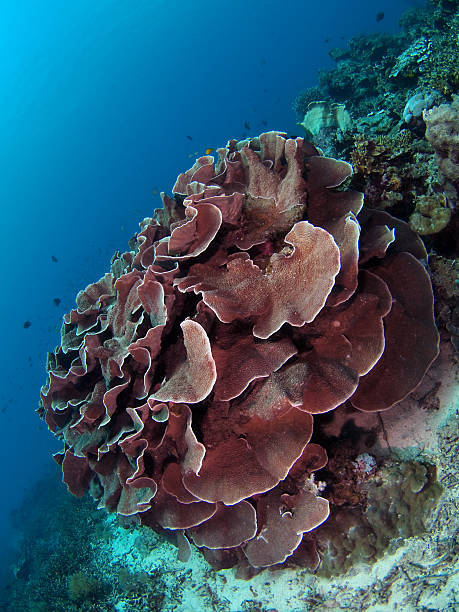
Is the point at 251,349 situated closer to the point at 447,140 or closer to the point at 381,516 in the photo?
the point at 381,516

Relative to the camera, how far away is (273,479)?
287 centimetres

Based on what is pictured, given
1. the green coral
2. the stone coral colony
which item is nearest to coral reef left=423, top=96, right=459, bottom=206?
the stone coral colony

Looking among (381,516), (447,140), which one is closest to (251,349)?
(381,516)

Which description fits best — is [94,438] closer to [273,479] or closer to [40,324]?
[273,479]

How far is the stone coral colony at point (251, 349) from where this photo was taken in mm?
2639

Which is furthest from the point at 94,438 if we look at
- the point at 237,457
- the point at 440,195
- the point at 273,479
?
the point at 440,195

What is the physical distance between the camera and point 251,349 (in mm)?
2760

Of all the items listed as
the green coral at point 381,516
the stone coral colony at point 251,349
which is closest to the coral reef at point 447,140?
the stone coral colony at point 251,349

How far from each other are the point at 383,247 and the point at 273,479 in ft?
6.55

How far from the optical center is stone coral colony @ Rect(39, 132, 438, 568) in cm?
264

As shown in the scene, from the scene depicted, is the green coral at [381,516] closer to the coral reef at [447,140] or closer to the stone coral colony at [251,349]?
the stone coral colony at [251,349]

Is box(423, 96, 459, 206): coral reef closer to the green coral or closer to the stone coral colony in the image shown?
the stone coral colony

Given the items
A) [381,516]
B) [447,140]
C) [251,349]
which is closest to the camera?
[251,349]

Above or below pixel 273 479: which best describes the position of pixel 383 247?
above
